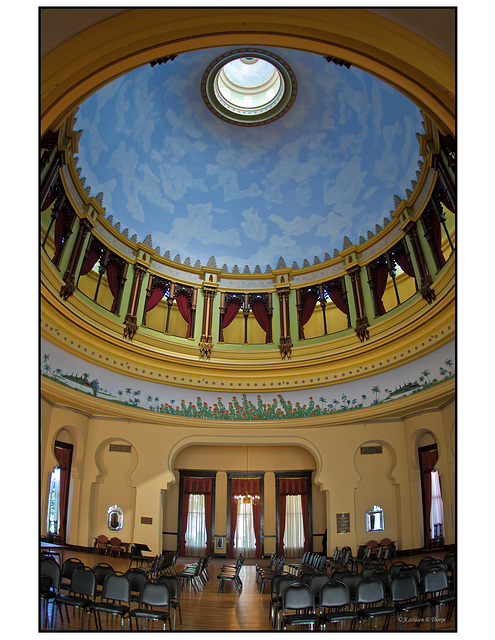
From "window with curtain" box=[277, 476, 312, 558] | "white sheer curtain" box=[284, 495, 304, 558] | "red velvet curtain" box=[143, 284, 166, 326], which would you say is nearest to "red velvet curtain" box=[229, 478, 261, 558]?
"window with curtain" box=[277, 476, 312, 558]

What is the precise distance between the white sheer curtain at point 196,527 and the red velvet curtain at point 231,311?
792 cm

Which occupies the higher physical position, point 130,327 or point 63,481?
point 130,327

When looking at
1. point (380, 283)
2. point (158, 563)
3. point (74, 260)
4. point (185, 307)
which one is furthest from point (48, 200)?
point (380, 283)

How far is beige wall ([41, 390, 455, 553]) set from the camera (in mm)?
17125

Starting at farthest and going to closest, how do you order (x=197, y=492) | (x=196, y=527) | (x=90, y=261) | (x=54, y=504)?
(x=197, y=492) < (x=196, y=527) < (x=54, y=504) < (x=90, y=261)

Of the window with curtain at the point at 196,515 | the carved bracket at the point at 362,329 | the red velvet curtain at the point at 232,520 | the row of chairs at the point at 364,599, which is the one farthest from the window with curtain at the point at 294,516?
the row of chairs at the point at 364,599

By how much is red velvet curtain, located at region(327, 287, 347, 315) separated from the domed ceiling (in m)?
1.93

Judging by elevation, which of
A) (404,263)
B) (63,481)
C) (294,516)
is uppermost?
(404,263)

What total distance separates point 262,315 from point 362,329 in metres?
4.88

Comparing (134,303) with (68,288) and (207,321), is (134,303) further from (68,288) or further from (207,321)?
(68,288)

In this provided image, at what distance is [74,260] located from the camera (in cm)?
1562

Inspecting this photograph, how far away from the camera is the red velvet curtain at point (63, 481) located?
1694 centimetres

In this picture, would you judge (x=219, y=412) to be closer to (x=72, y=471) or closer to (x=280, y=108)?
(x=72, y=471)

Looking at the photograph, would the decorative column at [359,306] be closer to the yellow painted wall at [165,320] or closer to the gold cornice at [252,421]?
the gold cornice at [252,421]
